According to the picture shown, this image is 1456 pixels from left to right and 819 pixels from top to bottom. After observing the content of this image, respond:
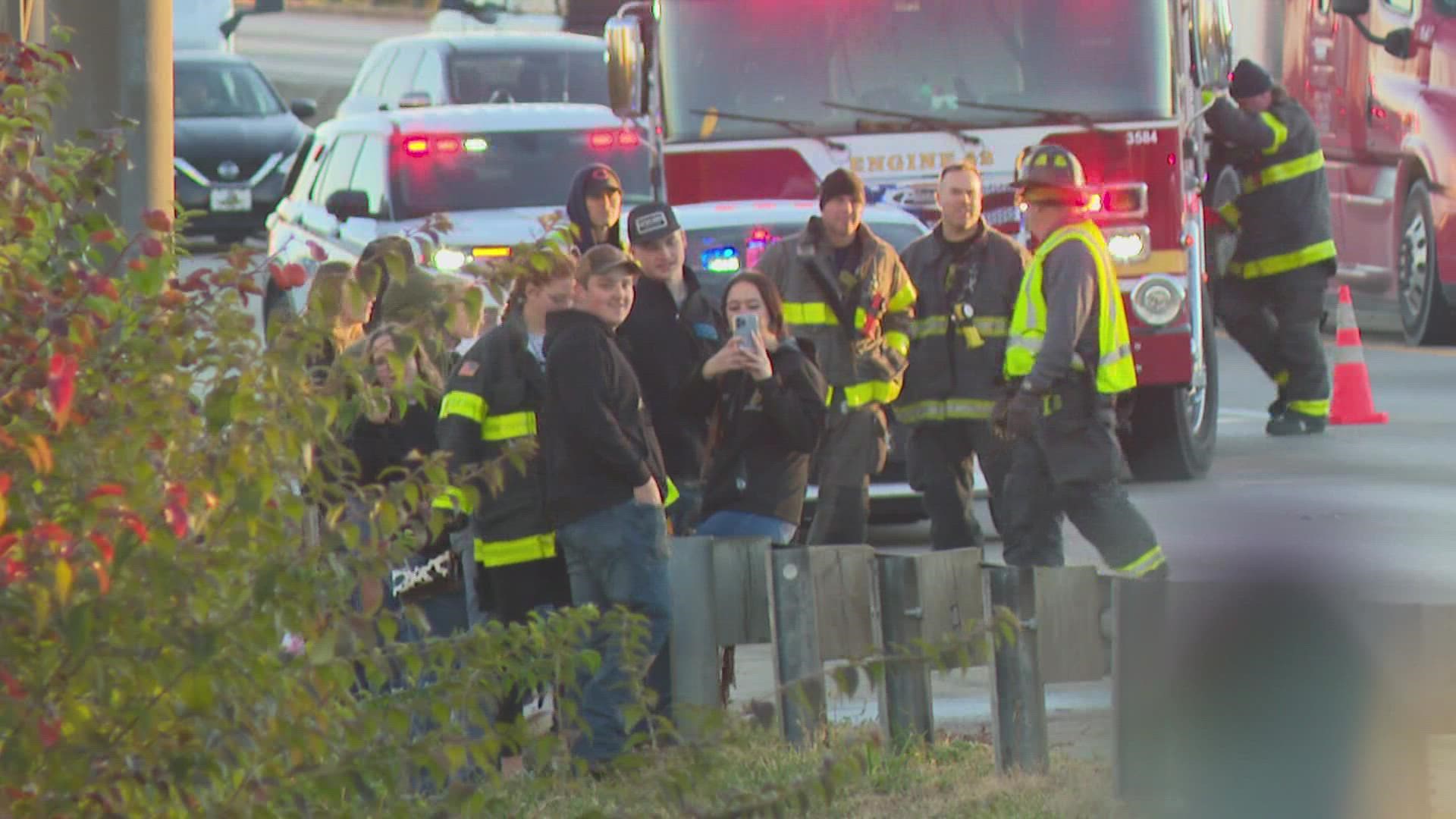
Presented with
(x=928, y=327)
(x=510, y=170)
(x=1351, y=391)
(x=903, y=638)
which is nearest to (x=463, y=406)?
(x=903, y=638)

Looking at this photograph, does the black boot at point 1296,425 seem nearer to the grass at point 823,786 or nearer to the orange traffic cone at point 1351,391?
the orange traffic cone at point 1351,391

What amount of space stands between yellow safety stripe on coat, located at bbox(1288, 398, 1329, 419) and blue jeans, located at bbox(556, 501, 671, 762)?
823 cm

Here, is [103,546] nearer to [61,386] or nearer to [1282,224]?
[61,386]

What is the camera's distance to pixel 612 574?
7.38m

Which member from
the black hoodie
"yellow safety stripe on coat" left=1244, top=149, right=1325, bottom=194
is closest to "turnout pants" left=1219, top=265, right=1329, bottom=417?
"yellow safety stripe on coat" left=1244, top=149, right=1325, bottom=194

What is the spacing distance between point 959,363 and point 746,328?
177cm

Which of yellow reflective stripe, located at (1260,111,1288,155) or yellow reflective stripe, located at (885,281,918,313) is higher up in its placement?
yellow reflective stripe, located at (1260,111,1288,155)

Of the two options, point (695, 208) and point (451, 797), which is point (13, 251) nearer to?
point (451, 797)

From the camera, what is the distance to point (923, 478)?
9992 mm

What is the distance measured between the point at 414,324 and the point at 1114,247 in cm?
912

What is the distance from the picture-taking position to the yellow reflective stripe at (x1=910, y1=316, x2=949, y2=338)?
33.0ft

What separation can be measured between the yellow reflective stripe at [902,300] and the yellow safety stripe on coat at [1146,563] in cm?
158

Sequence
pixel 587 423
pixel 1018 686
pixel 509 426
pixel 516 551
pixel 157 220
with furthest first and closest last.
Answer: pixel 516 551
pixel 509 426
pixel 587 423
pixel 1018 686
pixel 157 220

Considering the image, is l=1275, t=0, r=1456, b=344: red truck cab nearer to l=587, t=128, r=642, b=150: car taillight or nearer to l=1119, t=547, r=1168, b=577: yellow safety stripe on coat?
l=587, t=128, r=642, b=150: car taillight
